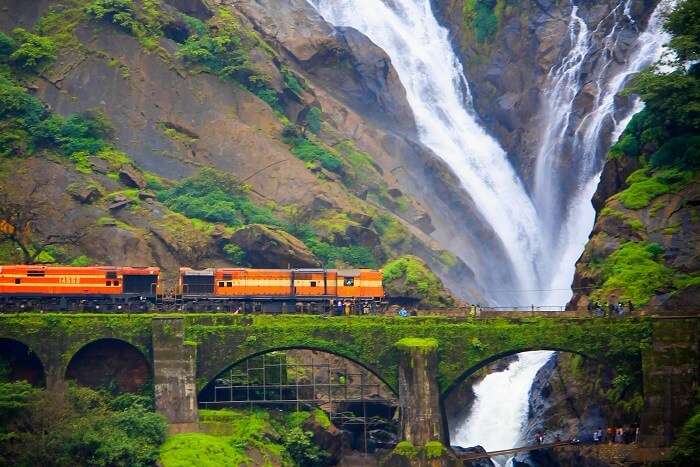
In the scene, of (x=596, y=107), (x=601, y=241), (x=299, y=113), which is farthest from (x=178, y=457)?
(x=596, y=107)

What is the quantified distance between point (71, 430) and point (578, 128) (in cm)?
5912

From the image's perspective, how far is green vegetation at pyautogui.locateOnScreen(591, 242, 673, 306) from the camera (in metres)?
85.0

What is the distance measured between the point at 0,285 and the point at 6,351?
Result: 4635 mm

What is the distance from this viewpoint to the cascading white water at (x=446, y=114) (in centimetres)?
12219

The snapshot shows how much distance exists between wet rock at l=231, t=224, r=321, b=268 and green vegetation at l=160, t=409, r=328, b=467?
Result: 13652 mm

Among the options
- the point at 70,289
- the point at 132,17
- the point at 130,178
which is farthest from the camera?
the point at 132,17

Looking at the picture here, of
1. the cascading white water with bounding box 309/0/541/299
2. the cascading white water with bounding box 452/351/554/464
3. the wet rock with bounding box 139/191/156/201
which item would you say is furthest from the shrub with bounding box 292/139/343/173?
the cascading white water with bounding box 452/351/554/464

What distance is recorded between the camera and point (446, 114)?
433 ft

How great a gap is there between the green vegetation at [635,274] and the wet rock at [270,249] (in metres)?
18.1

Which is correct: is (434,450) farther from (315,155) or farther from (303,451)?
(315,155)

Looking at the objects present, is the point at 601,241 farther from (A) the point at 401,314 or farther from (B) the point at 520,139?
(B) the point at 520,139

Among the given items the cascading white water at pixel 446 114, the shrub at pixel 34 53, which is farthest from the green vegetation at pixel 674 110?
the shrub at pixel 34 53

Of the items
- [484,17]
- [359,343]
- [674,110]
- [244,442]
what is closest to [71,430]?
[244,442]

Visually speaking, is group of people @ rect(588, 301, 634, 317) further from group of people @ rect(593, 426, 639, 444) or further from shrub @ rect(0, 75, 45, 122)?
shrub @ rect(0, 75, 45, 122)
